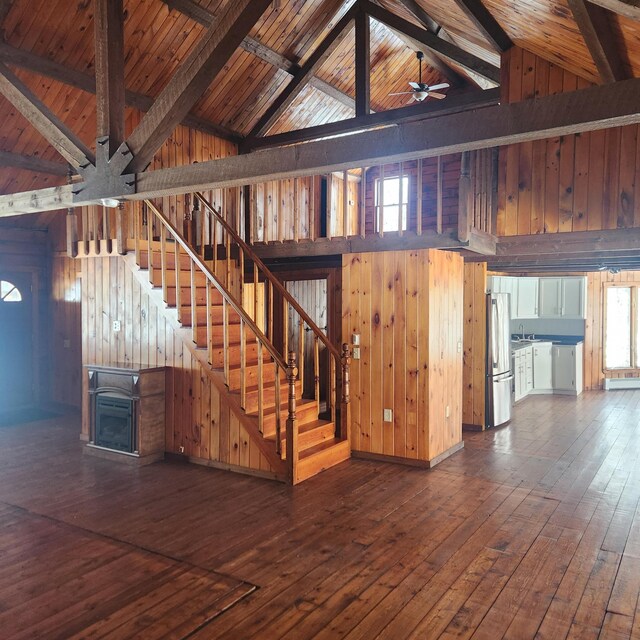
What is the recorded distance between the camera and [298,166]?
3.51 metres

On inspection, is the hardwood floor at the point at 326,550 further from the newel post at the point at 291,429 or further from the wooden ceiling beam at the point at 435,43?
the wooden ceiling beam at the point at 435,43

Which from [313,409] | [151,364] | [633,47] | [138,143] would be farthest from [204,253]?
[633,47]

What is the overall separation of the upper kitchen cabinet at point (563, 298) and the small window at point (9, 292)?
960 cm

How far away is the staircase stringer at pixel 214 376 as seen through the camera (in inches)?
204

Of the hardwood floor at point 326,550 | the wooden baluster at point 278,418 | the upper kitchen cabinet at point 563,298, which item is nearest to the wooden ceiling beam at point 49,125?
the wooden baluster at point 278,418

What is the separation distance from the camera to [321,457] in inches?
216

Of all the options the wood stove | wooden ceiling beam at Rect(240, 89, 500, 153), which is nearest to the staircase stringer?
the wood stove

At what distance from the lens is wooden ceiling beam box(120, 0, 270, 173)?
139 inches

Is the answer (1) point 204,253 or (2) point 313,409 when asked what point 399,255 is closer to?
(2) point 313,409

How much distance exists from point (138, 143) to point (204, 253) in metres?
3.20

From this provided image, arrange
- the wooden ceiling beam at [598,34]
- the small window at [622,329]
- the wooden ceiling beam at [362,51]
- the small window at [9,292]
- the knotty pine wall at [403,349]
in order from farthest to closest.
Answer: the small window at [622,329]
the small window at [9,292]
the wooden ceiling beam at [362,51]
the knotty pine wall at [403,349]
the wooden ceiling beam at [598,34]

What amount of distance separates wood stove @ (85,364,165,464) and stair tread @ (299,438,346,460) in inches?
Answer: 66.1

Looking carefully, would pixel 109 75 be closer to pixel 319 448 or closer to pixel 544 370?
pixel 319 448

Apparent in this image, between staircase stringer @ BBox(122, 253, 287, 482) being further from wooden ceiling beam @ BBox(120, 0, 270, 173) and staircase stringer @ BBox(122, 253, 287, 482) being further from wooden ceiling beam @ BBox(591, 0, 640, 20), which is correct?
wooden ceiling beam @ BBox(591, 0, 640, 20)
